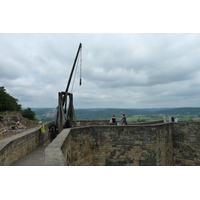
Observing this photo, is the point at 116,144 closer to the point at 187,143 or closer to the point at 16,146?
the point at 16,146

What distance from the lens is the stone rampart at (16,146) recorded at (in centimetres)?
500

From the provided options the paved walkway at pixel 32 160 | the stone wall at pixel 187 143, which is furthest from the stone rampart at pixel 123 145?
the stone wall at pixel 187 143

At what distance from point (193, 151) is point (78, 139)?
7.61 m

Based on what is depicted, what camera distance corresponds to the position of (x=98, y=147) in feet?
26.7

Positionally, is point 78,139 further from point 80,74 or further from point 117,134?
point 80,74

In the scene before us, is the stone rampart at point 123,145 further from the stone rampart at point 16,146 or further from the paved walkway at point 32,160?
the stone rampart at point 16,146

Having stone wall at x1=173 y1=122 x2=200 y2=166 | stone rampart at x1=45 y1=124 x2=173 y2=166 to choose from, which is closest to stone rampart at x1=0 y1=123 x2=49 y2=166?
stone rampart at x1=45 y1=124 x2=173 y2=166

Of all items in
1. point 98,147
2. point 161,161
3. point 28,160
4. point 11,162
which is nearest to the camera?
point 11,162

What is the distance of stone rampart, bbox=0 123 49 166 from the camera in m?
5.00

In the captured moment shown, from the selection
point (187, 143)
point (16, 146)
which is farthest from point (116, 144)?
point (187, 143)

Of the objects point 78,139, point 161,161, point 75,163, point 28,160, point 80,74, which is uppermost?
point 80,74

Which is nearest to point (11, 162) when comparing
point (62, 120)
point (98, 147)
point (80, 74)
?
point (98, 147)

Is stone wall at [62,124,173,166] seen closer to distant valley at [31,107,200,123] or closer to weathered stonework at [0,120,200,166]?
weathered stonework at [0,120,200,166]

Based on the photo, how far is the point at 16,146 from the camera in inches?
232
